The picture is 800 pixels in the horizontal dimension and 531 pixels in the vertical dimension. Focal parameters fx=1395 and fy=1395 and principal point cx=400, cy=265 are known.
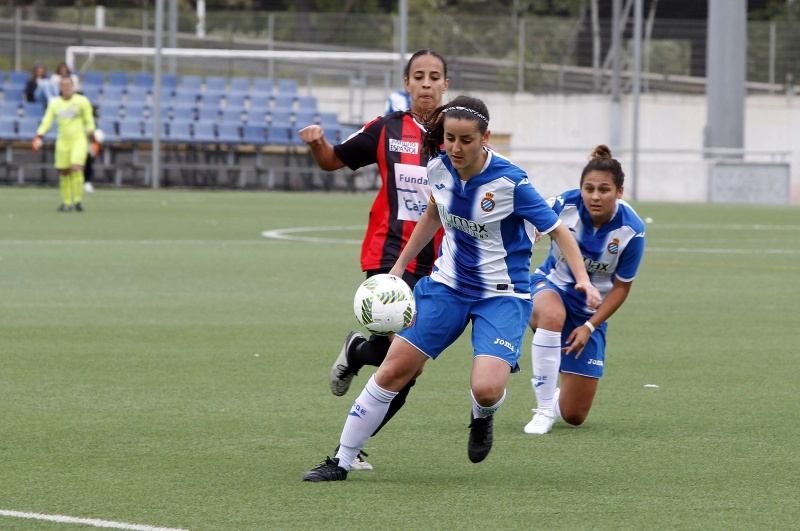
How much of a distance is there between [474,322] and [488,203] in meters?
0.52

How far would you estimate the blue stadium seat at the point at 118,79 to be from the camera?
37.1m

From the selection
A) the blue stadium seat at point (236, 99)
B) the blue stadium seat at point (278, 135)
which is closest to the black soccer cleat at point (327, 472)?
the blue stadium seat at point (278, 135)

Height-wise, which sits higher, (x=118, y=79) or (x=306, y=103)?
(x=118, y=79)

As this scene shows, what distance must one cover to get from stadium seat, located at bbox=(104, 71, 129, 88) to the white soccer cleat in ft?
103

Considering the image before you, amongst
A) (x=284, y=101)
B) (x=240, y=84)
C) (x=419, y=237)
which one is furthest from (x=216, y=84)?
(x=419, y=237)

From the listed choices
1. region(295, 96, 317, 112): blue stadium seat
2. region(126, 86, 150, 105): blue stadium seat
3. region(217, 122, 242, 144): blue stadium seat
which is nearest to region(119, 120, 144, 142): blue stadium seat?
region(126, 86, 150, 105): blue stadium seat

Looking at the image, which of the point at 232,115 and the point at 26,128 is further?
the point at 232,115

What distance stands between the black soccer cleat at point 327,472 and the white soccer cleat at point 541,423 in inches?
61.1

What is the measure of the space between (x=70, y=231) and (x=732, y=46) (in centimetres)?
2017

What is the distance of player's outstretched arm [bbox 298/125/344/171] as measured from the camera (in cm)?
646

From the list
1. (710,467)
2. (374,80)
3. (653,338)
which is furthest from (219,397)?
(374,80)

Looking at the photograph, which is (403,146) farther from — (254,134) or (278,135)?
(278,135)

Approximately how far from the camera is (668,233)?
22.2 metres

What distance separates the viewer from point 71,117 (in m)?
24.8
